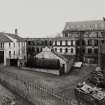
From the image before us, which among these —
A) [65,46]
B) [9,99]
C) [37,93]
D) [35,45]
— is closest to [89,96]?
[37,93]

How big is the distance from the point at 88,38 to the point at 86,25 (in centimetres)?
741

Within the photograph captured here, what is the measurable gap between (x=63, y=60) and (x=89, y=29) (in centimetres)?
2494

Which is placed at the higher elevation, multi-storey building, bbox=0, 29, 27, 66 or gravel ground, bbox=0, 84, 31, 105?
multi-storey building, bbox=0, 29, 27, 66

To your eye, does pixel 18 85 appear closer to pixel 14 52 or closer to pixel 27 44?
pixel 14 52

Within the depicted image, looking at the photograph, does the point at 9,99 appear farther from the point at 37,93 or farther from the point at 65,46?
the point at 65,46

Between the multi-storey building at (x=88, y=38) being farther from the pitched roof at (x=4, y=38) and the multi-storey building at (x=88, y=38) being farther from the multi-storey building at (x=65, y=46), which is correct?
the pitched roof at (x=4, y=38)

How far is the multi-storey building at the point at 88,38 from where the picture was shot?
51.5 meters

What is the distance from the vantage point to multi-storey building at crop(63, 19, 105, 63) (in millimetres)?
51531

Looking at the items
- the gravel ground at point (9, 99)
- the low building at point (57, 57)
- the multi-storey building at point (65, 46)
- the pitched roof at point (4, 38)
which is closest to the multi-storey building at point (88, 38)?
the multi-storey building at point (65, 46)

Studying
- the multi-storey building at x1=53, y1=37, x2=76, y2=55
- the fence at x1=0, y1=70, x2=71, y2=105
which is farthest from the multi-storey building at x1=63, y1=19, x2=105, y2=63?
the fence at x1=0, y1=70, x2=71, y2=105

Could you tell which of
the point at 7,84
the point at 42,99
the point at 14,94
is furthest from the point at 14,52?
the point at 42,99

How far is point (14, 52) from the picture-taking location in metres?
44.6

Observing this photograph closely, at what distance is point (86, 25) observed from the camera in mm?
57531

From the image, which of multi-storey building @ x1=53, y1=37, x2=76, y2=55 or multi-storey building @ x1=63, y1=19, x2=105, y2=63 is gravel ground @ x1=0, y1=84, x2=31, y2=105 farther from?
multi-storey building @ x1=63, y1=19, x2=105, y2=63
